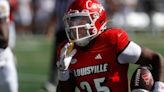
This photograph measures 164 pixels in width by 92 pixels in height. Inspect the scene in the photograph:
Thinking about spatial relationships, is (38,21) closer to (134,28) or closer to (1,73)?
(134,28)

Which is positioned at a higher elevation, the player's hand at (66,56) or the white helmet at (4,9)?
the white helmet at (4,9)

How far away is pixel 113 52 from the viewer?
16.8 feet

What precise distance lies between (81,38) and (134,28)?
1299 cm

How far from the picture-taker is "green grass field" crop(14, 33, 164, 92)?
10016 mm

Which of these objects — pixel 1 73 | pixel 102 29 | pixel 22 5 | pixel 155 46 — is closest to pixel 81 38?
pixel 102 29

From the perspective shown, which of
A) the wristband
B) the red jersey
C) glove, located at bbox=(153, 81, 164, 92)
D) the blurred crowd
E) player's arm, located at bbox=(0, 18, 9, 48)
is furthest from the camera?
the blurred crowd

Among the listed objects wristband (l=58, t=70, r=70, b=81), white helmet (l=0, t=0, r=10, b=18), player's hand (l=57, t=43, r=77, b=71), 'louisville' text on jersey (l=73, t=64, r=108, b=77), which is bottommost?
wristband (l=58, t=70, r=70, b=81)

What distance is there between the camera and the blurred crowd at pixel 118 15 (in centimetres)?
1745

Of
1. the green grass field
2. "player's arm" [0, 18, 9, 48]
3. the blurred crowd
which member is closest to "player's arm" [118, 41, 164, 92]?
"player's arm" [0, 18, 9, 48]

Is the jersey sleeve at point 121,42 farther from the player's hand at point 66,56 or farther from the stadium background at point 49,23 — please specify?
the stadium background at point 49,23

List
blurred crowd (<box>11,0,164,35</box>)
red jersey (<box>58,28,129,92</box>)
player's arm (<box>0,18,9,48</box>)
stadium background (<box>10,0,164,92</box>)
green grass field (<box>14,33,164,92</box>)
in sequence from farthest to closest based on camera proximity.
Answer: blurred crowd (<box>11,0,164,35</box>) → stadium background (<box>10,0,164,92</box>) → green grass field (<box>14,33,164,92</box>) → player's arm (<box>0,18,9,48</box>) → red jersey (<box>58,28,129,92</box>)

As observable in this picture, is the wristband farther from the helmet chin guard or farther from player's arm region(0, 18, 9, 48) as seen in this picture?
player's arm region(0, 18, 9, 48)

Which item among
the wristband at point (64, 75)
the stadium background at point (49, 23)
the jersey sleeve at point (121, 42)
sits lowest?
the stadium background at point (49, 23)

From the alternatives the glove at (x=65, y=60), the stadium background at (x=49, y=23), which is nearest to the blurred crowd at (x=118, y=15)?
the stadium background at (x=49, y=23)
